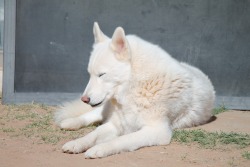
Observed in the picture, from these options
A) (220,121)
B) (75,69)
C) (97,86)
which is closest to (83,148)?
(97,86)

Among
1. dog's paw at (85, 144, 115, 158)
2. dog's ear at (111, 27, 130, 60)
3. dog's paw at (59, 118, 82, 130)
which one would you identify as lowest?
dog's paw at (59, 118, 82, 130)

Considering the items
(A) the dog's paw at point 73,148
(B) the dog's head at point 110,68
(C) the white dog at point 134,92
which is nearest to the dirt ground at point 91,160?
(A) the dog's paw at point 73,148

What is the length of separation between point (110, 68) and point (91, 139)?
67 centimetres

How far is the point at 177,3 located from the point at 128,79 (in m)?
2.48

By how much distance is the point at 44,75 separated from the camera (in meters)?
6.25

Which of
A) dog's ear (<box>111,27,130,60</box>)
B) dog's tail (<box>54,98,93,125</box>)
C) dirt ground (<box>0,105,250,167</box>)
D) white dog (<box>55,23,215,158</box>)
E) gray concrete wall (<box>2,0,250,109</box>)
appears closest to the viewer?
dirt ground (<box>0,105,250,167</box>)

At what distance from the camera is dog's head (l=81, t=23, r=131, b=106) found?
13.3 feet

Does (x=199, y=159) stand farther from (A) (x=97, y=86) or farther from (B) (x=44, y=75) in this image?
(B) (x=44, y=75)

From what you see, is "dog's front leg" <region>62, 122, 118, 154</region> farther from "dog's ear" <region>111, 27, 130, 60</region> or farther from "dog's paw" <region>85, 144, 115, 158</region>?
"dog's ear" <region>111, 27, 130, 60</region>

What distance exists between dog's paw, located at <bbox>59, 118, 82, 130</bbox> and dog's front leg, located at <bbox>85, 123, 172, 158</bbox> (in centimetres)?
94

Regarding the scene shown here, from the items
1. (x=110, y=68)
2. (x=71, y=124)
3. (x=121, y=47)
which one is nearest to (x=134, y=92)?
(x=110, y=68)

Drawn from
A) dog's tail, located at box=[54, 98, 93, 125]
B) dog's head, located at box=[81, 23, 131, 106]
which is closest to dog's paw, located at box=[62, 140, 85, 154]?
dog's head, located at box=[81, 23, 131, 106]

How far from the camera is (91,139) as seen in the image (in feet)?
12.9

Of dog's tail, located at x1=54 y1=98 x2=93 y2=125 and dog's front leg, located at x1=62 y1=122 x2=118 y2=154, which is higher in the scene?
dog's front leg, located at x1=62 y1=122 x2=118 y2=154
